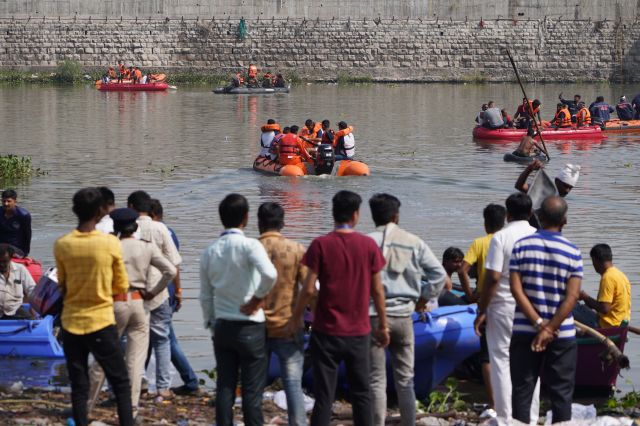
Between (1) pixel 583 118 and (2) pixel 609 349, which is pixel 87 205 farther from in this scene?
(1) pixel 583 118

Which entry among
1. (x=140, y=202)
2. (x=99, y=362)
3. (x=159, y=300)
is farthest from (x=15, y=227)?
(x=99, y=362)

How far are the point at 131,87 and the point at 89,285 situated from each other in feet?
154

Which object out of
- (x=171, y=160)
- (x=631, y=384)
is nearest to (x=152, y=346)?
(x=631, y=384)

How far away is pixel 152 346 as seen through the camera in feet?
29.3

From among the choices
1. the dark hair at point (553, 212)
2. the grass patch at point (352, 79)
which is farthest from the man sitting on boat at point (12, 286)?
the grass patch at point (352, 79)

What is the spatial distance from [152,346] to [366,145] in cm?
2280

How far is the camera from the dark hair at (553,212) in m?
7.32

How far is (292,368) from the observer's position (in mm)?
7402

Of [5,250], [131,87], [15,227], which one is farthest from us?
[131,87]

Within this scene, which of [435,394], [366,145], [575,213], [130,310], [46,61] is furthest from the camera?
[46,61]

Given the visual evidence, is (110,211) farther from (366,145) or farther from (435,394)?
(366,145)

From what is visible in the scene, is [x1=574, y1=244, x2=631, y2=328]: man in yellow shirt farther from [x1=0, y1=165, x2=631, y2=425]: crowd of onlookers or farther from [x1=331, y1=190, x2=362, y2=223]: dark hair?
[x1=331, y1=190, x2=362, y2=223]: dark hair

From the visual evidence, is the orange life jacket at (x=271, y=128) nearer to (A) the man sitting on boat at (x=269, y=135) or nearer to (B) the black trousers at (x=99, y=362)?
(A) the man sitting on boat at (x=269, y=135)

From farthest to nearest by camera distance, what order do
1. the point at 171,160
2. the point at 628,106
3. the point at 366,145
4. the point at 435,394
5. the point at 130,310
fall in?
the point at 628,106, the point at 366,145, the point at 171,160, the point at 435,394, the point at 130,310
